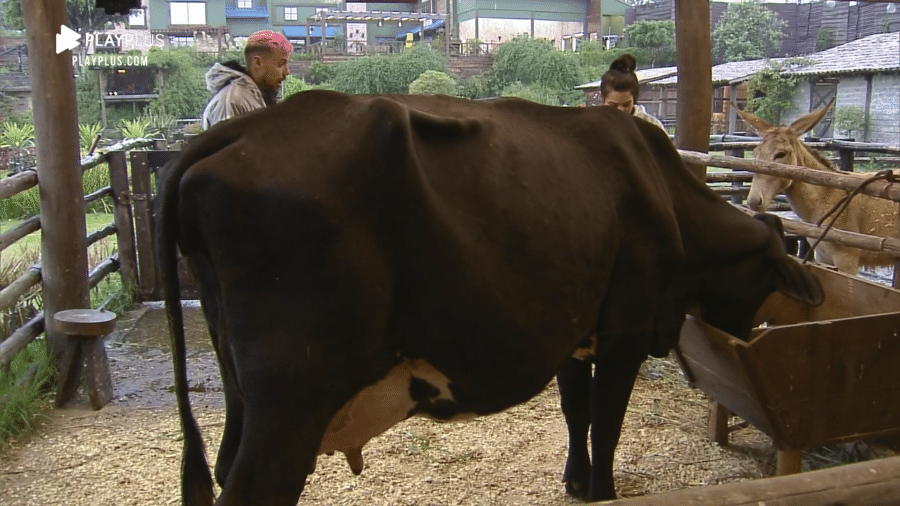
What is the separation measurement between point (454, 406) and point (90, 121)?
8.23 m

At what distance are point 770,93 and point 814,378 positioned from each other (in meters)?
10.2

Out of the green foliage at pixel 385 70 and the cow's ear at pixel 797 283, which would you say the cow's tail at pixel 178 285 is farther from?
the green foliage at pixel 385 70

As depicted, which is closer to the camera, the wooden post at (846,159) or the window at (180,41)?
the wooden post at (846,159)

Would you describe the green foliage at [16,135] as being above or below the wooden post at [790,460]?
above

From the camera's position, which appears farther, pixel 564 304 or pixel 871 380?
pixel 871 380

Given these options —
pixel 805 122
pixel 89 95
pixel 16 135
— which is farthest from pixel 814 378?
pixel 89 95

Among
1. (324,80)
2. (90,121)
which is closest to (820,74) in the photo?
(324,80)

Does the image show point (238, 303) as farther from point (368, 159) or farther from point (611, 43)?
point (611, 43)

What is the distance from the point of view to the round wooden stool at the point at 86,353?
433cm

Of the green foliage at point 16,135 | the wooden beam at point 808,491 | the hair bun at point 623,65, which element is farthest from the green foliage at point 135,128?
the wooden beam at point 808,491

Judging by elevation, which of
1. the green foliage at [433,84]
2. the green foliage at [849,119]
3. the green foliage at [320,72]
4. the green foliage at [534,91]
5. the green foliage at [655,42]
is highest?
the green foliage at [655,42]

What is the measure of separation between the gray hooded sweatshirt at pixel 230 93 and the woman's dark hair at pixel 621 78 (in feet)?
6.41

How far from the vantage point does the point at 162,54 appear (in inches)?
405

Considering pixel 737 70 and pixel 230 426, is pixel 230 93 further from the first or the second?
pixel 737 70
